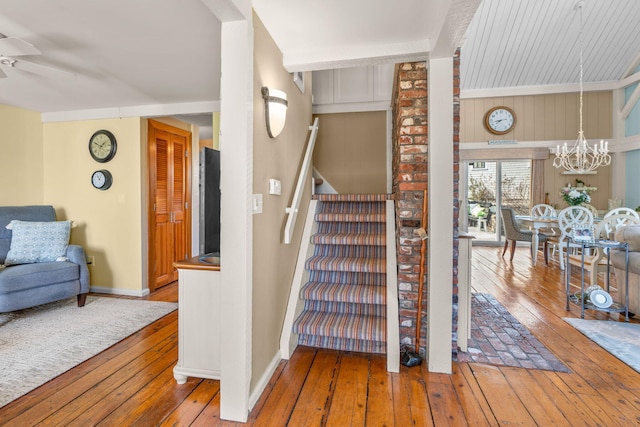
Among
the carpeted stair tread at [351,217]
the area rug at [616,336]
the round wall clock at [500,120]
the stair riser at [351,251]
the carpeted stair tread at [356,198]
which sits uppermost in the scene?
the round wall clock at [500,120]

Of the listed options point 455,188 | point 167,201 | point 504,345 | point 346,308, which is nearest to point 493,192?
point 504,345

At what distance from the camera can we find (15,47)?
2.08 m

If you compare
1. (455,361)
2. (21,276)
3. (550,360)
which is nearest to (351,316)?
(455,361)

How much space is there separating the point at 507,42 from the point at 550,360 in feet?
19.2

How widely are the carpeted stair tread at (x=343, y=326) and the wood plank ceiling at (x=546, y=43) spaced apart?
5444mm

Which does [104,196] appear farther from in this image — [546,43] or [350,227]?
[546,43]

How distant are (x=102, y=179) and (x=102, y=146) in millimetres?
407

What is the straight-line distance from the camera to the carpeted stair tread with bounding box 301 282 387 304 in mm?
2543

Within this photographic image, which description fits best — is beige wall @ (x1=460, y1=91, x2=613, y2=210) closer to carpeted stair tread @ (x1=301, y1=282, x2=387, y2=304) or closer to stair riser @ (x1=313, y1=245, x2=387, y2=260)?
stair riser @ (x1=313, y1=245, x2=387, y2=260)

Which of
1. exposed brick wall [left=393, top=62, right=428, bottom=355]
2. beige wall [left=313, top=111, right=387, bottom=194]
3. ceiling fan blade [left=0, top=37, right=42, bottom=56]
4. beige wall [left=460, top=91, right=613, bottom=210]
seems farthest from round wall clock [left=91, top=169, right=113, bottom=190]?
beige wall [left=460, top=91, right=613, bottom=210]

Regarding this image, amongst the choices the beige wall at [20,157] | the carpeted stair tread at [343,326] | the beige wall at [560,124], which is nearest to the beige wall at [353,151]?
the carpeted stair tread at [343,326]

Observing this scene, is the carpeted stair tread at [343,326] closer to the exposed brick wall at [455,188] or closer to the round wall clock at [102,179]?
the exposed brick wall at [455,188]

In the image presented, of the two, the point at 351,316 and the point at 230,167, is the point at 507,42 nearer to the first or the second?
the point at 351,316

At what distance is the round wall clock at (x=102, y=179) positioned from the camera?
3988 mm
